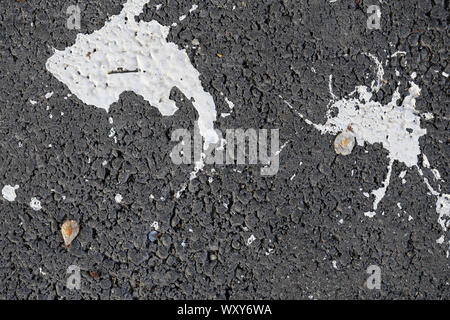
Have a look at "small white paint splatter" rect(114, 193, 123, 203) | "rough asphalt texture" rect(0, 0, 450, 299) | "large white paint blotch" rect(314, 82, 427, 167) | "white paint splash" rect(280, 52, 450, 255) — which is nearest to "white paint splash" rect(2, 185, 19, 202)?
"rough asphalt texture" rect(0, 0, 450, 299)

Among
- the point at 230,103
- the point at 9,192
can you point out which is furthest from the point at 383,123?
the point at 9,192

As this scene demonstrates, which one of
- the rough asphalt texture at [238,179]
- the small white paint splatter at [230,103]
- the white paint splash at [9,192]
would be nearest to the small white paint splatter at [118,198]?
the rough asphalt texture at [238,179]

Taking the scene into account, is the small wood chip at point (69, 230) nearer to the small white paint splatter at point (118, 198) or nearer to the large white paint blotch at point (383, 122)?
the small white paint splatter at point (118, 198)

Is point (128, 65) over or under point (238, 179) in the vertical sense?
over

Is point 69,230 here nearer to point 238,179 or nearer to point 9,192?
point 9,192

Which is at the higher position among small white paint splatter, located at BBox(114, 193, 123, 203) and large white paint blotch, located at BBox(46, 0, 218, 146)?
large white paint blotch, located at BBox(46, 0, 218, 146)

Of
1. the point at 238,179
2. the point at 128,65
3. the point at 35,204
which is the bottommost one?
the point at 35,204

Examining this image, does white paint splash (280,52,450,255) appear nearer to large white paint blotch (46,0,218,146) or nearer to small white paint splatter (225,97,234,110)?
small white paint splatter (225,97,234,110)
